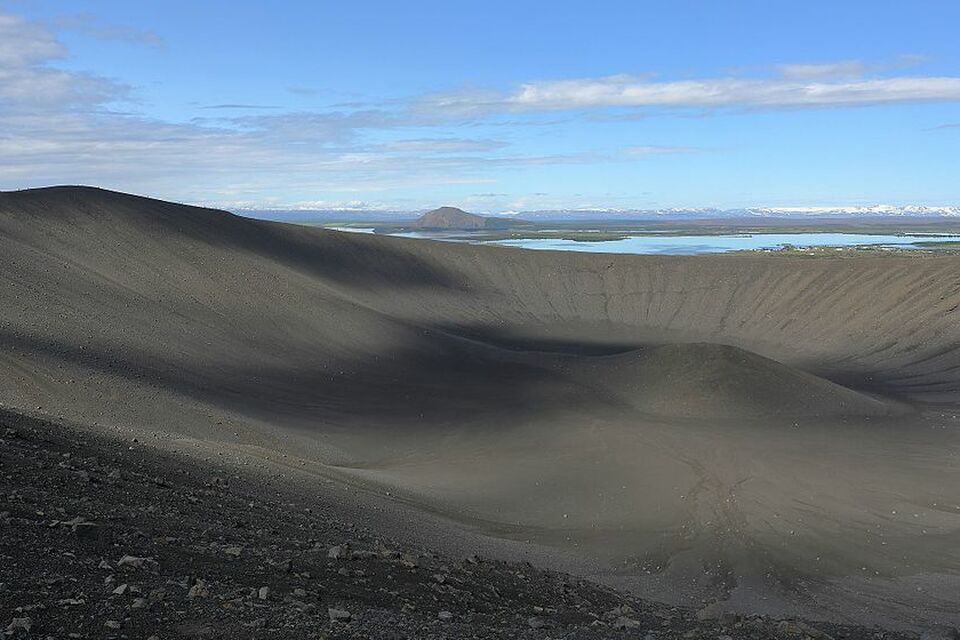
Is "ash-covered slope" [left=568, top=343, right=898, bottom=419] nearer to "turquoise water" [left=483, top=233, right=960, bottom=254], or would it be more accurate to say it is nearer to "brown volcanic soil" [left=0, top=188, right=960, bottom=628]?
"brown volcanic soil" [left=0, top=188, right=960, bottom=628]

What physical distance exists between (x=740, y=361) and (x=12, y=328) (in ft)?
70.9

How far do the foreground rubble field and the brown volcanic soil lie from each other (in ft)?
9.20

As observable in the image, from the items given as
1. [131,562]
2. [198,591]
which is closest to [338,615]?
[198,591]

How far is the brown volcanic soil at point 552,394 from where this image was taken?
53.2 ft

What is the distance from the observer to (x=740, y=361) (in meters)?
30.1

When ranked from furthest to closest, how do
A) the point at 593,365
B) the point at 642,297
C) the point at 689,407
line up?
1. the point at 642,297
2. the point at 593,365
3. the point at 689,407

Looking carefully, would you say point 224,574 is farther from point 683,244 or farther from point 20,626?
point 683,244

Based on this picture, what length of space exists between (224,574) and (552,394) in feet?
71.4

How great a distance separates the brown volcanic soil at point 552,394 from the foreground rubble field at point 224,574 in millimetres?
2804

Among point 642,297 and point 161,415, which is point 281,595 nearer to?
point 161,415

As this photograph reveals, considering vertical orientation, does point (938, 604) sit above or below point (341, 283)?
below

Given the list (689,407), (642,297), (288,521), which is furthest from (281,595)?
(642,297)

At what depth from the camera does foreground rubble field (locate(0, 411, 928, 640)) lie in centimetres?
669

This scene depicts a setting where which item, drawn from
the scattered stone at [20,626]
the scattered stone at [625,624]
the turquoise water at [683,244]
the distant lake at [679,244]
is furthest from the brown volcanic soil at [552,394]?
the turquoise water at [683,244]
